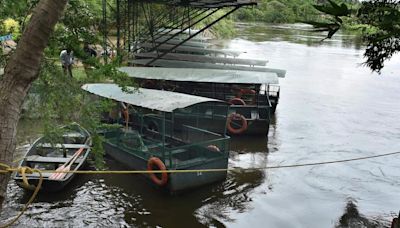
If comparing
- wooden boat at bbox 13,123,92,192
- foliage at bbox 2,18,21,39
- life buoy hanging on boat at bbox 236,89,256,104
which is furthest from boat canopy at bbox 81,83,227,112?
life buoy hanging on boat at bbox 236,89,256,104

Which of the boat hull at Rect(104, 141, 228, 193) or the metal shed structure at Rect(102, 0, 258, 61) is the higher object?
the metal shed structure at Rect(102, 0, 258, 61)

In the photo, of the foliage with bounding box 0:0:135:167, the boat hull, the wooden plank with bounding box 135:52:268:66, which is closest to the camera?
the foliage with bounding box 0:0:135:167

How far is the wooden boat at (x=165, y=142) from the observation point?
948cm

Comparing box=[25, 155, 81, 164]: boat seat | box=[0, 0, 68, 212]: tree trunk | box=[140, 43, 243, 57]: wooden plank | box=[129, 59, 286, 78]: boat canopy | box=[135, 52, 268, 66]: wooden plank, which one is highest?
box=[0, 0, 68, 212]: tree trunk

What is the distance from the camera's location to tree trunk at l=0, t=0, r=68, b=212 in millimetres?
3128

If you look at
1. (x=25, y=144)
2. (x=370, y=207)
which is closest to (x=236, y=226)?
(x=370, y=207)

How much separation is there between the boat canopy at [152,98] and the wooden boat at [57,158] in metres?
1.23

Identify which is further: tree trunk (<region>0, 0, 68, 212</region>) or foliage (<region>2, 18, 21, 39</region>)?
foliage (<region>2, 18, 21, 39</region>)

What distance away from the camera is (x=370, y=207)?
32.1 feet

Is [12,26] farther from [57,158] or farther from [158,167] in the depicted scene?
[158,167]

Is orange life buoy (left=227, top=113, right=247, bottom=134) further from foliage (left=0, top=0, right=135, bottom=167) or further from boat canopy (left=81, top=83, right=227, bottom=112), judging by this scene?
foliage (left=0, top=0, right=135, bottom=167)

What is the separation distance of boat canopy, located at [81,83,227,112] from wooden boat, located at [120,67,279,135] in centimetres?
384

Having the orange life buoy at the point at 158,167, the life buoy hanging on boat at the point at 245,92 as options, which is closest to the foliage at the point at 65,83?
the orange life buoy at the point at 158,167

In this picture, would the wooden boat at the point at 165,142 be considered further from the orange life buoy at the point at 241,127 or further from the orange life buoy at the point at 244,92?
the orange life buoy at the point at 244,92
